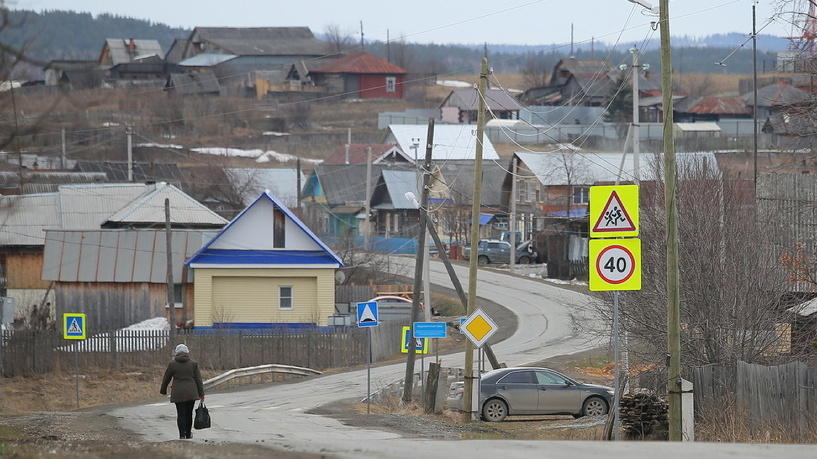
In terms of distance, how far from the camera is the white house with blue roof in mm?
43562

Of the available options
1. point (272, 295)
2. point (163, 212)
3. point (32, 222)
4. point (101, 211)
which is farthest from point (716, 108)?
point (32, 222)

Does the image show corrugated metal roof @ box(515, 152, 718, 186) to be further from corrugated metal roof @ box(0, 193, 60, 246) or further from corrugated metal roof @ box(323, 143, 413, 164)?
corrugated metal roof @ box(0, 193, 60, 246)

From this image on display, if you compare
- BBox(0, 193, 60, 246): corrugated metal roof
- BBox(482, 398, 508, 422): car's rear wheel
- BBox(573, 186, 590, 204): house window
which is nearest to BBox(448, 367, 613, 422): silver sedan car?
BBox(482, 398, 508, 422): car's rear wheel

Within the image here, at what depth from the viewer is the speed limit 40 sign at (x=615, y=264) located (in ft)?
46.6

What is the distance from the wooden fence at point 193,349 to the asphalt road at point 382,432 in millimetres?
2047

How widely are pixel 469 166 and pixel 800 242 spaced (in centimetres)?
5730

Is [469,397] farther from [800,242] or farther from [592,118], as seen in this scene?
[592,118]

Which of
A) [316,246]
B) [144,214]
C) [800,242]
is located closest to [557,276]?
[316,246]

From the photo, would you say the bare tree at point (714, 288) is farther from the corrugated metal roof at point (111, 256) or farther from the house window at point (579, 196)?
the house window at point (579, 196)

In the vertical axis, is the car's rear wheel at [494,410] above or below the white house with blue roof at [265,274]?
A: below

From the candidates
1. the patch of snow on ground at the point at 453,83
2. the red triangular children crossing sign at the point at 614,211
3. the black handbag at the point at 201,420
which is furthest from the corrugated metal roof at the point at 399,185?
the patch of snow on ground at the point at 453,83

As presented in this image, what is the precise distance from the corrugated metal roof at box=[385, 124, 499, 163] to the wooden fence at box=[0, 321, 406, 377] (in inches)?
1887

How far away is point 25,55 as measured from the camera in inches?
374

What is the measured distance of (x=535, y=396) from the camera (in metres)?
24.8
